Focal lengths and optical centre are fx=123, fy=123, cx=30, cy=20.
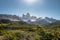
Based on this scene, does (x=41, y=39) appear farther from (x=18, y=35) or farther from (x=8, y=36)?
(x=8, y=36)

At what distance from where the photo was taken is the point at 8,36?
56.7 ft

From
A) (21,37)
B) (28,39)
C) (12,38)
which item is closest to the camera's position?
(12,38)

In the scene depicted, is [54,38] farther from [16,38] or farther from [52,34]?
[16,38]

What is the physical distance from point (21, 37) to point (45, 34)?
3.75 metres

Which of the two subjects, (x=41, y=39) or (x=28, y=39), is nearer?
(x=41, y=39)

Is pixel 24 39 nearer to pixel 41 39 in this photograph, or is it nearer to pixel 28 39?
pixel 28 39

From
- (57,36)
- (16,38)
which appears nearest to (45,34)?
(57,36)

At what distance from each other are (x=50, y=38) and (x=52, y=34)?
2.57 feet

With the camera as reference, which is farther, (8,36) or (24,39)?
(24,39)

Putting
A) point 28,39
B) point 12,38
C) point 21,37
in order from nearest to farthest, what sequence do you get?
point 12,38, point 21,37, point 28,39

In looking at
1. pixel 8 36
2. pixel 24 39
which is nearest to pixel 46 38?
pixel 24 39

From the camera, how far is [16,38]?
57.0 feet

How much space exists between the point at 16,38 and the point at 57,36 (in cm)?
659

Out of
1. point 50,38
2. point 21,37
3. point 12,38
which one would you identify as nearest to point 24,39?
point 21,37
